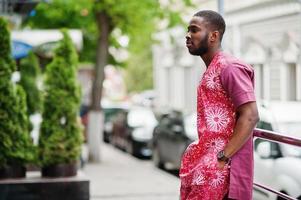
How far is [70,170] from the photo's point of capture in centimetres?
912

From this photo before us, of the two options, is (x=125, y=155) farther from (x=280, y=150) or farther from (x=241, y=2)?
(x=280, y=150)

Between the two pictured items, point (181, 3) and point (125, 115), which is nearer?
point (181, 3)

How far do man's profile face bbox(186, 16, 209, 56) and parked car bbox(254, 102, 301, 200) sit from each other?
1.67 m

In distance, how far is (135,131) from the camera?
23.9 meters

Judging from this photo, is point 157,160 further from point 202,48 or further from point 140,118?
point 202,48

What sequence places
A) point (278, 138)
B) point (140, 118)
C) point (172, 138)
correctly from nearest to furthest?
1. point (278, 138)
2. point (172, 138)
3. point (140, 118)

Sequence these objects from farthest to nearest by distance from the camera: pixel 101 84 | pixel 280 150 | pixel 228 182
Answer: pixel 101 84 < pixel 280 150 < pixel 228 182

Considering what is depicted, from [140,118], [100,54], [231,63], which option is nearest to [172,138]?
[100,54]

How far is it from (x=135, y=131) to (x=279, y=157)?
1550cm

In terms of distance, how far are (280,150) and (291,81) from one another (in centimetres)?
951

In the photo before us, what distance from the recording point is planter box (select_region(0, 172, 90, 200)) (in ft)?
28.0

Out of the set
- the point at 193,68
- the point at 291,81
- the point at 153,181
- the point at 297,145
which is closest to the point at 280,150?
the point at 297,145

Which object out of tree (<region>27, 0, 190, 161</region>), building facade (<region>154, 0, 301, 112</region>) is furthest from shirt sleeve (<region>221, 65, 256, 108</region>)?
tree (<region>27, 0, 190, 161</region>)

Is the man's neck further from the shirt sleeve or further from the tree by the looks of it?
the tree
